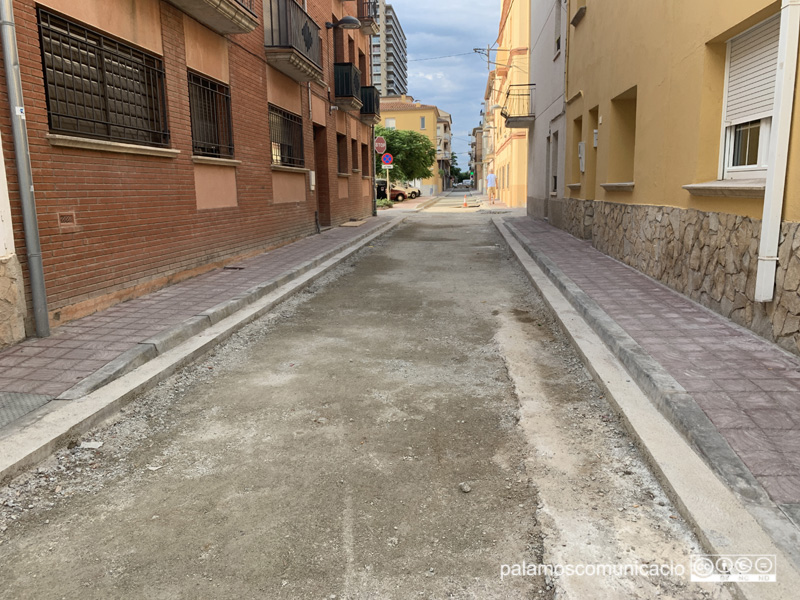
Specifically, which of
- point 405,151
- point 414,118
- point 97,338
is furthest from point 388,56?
point 97,338

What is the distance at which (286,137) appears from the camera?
13578 mm

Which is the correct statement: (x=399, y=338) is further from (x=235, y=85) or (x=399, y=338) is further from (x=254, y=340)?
(x=235, y=85)

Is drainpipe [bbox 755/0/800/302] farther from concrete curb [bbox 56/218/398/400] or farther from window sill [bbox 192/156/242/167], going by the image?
window sill [bbox 192/156/242/167]

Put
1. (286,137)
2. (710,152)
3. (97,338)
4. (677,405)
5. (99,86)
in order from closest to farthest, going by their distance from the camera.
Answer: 1. (677,405)
2. (97,338)
3. (710,152)
4. (99,86)
5. (286,137)

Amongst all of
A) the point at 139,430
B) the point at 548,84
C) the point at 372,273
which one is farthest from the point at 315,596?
the point at 548,84

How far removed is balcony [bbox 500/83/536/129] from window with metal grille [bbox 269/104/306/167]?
1004 centimetres

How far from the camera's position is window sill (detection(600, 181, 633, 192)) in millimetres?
9226

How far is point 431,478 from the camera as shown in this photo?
311 centimetres

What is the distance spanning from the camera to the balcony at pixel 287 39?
1188 centimetres

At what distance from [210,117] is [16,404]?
6.86 meters

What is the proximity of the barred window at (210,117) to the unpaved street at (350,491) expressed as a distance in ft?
17.1

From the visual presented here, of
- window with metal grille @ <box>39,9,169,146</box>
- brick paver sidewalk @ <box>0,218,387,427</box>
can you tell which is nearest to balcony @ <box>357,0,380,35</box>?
window with metal grille @ <box>39,9,169,146</box>

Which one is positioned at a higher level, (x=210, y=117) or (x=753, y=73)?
(x=210, y=117)

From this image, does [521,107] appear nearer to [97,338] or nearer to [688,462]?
[97,338]
